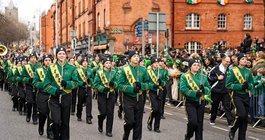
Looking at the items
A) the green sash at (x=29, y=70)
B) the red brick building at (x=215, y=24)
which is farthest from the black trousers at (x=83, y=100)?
the red brick building at (x=215, y=24)

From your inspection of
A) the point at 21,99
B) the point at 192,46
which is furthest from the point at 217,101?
the point at 192,46

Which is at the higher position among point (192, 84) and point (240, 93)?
point (192, 84)

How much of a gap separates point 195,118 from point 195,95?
18.6 inches

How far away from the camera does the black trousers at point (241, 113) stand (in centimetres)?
1170

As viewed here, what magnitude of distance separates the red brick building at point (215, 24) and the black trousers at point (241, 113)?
36693 millimetres

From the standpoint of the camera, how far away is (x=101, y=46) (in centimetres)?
4797

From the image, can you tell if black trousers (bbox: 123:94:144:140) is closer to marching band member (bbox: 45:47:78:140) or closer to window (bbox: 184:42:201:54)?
marching band member (bbox: 45:47:78:140)

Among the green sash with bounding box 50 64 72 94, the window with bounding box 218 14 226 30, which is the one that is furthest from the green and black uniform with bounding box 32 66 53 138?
the window with bounding box 218 14 226 30

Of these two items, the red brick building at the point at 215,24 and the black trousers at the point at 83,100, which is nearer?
the black trousers at the point at 83,100

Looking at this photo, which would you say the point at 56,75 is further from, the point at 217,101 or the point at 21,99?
the point at 21,99

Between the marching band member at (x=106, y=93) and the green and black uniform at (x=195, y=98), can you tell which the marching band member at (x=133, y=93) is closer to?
the green and black uniform at (x=195, y=98)

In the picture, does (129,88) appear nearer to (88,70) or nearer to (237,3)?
(88,70)

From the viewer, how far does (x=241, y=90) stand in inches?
469

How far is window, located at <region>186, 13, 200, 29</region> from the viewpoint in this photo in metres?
49.1
